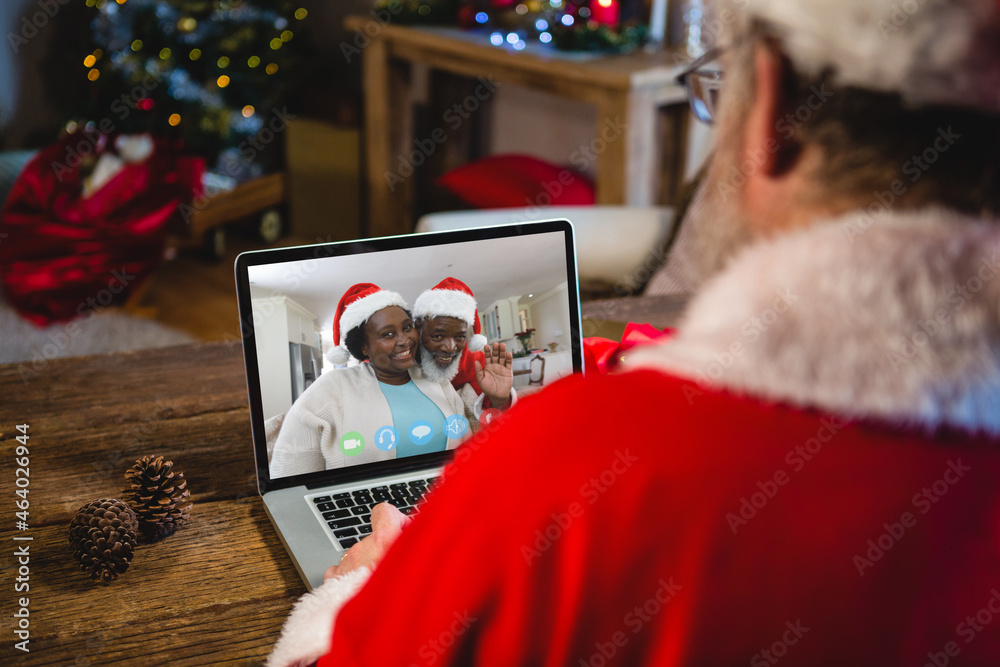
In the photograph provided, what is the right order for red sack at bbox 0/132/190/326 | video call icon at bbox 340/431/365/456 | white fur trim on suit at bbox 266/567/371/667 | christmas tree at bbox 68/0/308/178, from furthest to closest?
christmas tree at bbox 68/0/308/178 < red sack at bbox 0/132/190/326 < video call icon at bbox 340/431/365/456 < white fur trim on suit at bbox 266/567/371/667

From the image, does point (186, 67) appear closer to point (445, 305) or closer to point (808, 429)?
point (445, 305)

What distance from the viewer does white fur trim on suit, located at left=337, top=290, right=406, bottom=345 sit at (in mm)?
875

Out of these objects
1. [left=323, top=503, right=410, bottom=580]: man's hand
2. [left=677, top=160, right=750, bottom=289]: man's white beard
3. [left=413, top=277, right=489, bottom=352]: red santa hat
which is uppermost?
[left=677, top=160, right=750, bottom=289]: man's white beard

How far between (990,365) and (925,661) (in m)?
0.16

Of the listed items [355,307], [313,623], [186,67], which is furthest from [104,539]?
[186,67]

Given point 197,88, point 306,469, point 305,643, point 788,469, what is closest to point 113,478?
point 306,469

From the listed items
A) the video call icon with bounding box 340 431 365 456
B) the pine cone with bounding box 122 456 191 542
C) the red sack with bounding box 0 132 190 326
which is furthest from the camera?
the red sack with bounding box 0 132 190 326

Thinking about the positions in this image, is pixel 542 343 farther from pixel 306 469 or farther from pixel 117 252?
pixel 117 252

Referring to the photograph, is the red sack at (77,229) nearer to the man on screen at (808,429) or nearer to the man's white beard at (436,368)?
the man's white beard at (436,368)

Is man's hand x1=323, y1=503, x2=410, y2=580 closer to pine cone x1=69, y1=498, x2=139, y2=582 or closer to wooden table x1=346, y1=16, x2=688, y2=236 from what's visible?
pine cone x1=69, y1=498, x2=139, y2=582

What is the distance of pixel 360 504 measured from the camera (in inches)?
33.1

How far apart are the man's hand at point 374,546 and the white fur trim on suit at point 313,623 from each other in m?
0.01

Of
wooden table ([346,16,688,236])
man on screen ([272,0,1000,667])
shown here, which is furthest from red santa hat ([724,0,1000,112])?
wooden table ([346,16,688,236])

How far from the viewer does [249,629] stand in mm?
685
